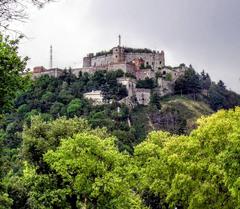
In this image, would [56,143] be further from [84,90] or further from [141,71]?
[141,71]

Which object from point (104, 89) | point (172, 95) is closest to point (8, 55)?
point (104, 89)

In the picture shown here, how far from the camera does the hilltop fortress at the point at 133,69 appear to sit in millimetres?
151825

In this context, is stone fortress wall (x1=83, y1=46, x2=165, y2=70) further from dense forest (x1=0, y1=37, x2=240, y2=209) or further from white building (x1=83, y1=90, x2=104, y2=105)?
dense forest (x1=0, y1=37, x2=240, y2=209)

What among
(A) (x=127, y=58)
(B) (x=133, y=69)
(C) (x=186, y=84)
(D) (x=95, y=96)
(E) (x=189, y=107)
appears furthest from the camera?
(A) (x=127, y=58)

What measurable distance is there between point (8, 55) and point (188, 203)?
2510cm

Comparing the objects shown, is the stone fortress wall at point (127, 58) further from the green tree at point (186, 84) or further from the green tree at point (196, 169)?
the green tree at point (196, 169)

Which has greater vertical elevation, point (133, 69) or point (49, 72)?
point (133, 69)

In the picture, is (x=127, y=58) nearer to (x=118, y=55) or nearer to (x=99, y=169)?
(x=118, y=55)

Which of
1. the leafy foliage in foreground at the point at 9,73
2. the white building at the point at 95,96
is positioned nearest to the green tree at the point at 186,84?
the white building at the point at 95,96

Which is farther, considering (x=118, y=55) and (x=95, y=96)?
(x=118, y=55)

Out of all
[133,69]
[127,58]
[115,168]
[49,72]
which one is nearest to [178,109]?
[133,69]

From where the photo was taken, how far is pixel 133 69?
542 feet

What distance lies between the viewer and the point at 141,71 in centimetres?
16462

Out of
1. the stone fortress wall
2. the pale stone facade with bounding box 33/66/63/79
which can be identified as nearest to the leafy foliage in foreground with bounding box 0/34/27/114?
the pale stone facade with bounding box 33/66/63/79
